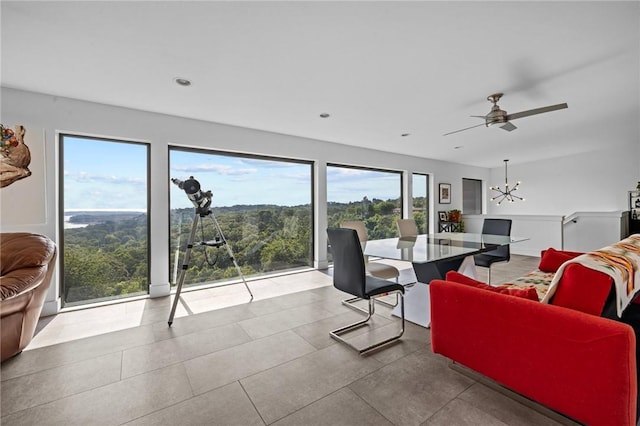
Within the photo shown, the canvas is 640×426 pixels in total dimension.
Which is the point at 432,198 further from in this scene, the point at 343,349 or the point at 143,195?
the point at 143,195

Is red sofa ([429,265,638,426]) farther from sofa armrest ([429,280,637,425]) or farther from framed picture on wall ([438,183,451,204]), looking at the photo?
framed picture on wall ([438,183,451,204])

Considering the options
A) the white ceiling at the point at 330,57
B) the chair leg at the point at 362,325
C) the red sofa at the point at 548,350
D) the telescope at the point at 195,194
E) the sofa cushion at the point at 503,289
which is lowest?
the chair leg at the point at 362,325

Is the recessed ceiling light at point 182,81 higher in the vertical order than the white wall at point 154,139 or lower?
higher

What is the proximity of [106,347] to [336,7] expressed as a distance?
3120 mm

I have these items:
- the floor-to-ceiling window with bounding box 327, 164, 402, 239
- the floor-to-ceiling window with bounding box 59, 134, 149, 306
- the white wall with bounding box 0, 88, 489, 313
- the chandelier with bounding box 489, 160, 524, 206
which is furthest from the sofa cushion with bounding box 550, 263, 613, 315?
the chandelier with bounding box 489, 160, 524, 206

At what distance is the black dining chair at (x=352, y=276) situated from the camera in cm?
220

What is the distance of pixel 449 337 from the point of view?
5.80 feet

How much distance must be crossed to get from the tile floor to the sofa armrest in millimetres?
265

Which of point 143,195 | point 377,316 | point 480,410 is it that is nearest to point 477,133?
Result: point 377,316

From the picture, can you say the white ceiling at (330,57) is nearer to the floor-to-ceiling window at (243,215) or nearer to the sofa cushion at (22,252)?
the floor-to-ceiling window at (243,215)

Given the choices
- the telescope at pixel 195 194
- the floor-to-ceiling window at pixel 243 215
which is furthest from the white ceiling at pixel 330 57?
the telescope at pixel 195 194

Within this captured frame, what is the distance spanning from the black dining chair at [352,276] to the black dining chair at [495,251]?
5.80ft

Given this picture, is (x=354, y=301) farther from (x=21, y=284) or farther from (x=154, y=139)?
(x=154, y=139)

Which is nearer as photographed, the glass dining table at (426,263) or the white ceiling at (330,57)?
the white ceiling at (330,57)
